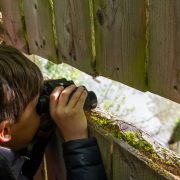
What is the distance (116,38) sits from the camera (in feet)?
4.60

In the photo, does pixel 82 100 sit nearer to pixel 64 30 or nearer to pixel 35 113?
pixel 35 113

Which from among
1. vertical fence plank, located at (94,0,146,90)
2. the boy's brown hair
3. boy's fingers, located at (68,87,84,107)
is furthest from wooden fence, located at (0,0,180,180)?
the boy's brown hair

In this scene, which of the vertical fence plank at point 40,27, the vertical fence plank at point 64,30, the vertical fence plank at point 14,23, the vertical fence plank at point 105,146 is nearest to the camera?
the vertical fence plank at point 105,146

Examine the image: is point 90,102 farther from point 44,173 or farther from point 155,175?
point 44,173

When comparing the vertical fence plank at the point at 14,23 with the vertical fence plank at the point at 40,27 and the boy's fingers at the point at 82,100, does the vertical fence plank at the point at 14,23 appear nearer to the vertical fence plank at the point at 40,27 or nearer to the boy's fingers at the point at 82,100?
the vertical fence plank at the point at 40,27

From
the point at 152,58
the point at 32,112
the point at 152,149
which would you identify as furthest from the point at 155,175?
the point at 32,112

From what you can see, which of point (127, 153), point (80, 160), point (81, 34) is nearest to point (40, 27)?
point (81, 34)

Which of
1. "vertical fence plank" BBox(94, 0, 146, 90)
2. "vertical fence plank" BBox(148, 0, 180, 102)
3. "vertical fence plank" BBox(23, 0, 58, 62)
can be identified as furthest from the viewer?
"vertical fence plank" BBox(23, 0, 58, 62)

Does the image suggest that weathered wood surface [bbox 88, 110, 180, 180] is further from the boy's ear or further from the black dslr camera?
the boy's ear

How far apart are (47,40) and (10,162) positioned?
26.9 inches

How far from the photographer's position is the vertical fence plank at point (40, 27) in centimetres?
189

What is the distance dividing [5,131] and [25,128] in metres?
0.07

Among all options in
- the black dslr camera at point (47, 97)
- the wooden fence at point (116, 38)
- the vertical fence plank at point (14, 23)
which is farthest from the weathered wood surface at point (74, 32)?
the vertical fence plank at point (14, 23)

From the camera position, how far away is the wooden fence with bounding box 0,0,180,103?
118 cm
